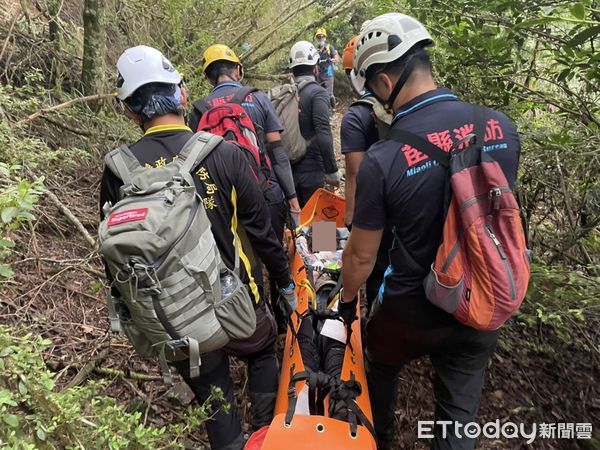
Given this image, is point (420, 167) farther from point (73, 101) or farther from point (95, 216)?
point (73, 101)

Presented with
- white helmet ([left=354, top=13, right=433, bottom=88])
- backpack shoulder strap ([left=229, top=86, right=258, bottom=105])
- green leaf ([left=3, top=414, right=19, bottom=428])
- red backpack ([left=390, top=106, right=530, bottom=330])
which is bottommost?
red backpack ([left=390, top=106, right=530, bottom=330])

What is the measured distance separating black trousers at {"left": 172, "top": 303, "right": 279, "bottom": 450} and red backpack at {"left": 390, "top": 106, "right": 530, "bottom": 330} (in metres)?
1.08

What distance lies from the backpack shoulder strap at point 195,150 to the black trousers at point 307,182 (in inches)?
104

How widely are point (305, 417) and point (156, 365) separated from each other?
169 centimetres

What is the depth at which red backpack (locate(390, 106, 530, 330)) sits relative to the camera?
1743mm

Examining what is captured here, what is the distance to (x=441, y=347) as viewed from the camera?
2.12 m

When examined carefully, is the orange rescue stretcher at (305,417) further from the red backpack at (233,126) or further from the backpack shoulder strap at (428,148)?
the backpack shoulder strap at (428,148)

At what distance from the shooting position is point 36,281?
10.7ft

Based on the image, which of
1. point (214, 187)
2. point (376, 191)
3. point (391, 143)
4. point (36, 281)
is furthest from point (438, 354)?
point (36, 281)

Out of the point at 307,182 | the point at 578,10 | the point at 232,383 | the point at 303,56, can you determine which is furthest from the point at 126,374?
the point at 303,56

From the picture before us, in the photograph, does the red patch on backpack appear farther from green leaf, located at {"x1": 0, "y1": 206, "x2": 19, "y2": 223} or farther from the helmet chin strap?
the helmet chin strap

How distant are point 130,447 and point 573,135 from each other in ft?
9.69

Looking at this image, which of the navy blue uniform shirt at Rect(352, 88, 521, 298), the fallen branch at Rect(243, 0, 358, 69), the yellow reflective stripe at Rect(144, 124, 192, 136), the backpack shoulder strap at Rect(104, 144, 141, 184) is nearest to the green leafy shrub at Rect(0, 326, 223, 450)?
the backpack shoulder strap at Rect(104, 144, 141, 184)

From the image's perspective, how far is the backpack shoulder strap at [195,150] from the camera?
199 centimetres
